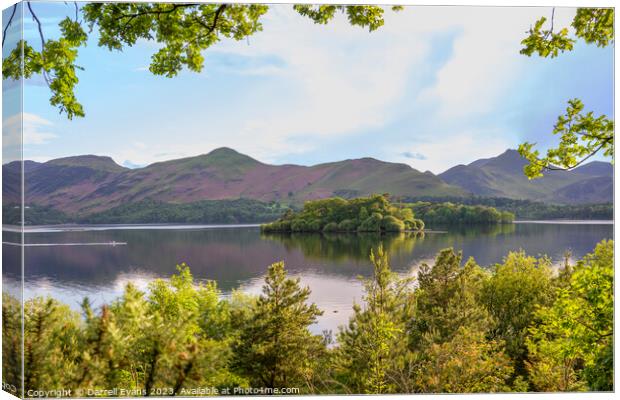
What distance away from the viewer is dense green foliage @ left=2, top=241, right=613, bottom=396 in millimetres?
7184

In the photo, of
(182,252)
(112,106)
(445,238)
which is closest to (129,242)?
(182,252)

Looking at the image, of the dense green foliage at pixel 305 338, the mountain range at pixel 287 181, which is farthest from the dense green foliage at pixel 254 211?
the dense green foliage at pixel 305 338

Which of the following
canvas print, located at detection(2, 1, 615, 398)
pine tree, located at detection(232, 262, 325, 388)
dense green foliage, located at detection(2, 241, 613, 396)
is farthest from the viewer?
pine tree, located at detection(232, 262, 325, 388)

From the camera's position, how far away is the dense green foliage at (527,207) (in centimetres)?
964

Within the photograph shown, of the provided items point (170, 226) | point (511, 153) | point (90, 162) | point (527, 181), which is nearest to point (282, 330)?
point (170, 226)

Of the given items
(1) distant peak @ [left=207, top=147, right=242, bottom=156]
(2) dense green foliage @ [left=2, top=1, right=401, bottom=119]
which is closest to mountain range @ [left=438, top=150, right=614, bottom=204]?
(2) dense green foliage @ [left=2, top=1, right=401, bottom=119]

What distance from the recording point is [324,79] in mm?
9062

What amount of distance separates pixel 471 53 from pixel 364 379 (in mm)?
5197

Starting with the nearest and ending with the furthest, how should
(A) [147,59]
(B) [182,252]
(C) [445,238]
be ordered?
(A) [147,59] < (B) [182,252] < (C) [445,238]

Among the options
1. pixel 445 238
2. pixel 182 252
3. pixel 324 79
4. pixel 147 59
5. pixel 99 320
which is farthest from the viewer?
pixel 445 238

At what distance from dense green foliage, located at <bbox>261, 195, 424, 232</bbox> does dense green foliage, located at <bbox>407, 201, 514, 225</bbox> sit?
323 mm

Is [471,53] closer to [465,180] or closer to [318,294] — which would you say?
[465,180]

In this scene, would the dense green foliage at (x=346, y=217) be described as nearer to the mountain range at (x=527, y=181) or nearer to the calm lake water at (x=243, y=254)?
the calm lake water at (x=243, y=254)

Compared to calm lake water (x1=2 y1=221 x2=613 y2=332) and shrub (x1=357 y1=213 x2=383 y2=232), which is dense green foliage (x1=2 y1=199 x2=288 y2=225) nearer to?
calm lake water (x1=2 y1=221 x2=613 y2=332)
